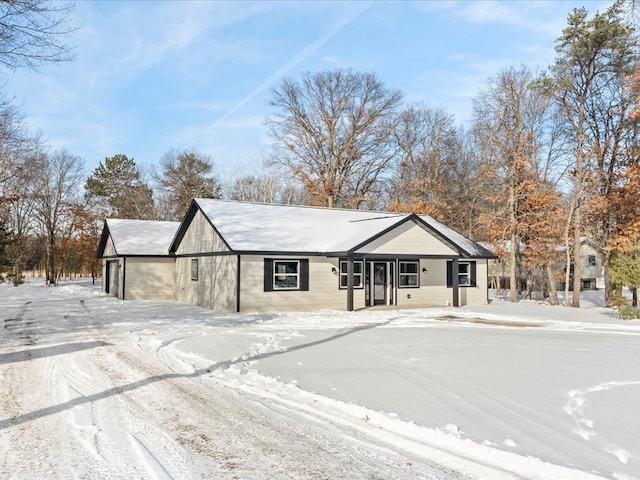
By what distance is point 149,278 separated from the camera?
2467 cm

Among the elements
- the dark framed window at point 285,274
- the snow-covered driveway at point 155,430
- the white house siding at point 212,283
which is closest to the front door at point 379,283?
the dark framed window at point 285,274

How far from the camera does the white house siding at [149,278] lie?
24.2m

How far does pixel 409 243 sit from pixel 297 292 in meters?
5.21

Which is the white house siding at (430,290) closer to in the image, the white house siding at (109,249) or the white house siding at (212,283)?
the white house siding at (212,283)

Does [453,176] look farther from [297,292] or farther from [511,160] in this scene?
[297,292]

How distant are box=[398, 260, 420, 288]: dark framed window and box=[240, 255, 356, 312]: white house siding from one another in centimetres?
211

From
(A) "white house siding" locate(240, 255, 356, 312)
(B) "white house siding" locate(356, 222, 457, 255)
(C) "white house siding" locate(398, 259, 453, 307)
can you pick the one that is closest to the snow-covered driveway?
(A) "white house siding" locate(240, 255, 356, 312)

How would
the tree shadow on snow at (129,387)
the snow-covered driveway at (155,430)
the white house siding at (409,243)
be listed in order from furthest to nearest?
the white house siding at (409,243), the tree shadow on snow at (129,387), the snow-covered driveway at (155,430)

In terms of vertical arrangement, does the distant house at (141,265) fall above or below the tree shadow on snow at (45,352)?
above

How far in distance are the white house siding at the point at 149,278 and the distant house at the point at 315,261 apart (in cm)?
141

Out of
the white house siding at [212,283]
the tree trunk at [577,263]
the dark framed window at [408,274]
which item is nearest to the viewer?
the white house siding at [212,283]

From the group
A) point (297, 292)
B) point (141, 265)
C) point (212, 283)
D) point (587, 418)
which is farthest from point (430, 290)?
point (587, 418)

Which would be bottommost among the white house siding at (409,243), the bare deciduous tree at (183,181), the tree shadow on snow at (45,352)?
the tree shadow on snow at (45,352)

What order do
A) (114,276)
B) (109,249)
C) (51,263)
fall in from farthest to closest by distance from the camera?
(51,263) < (109,249) < (114,276)
